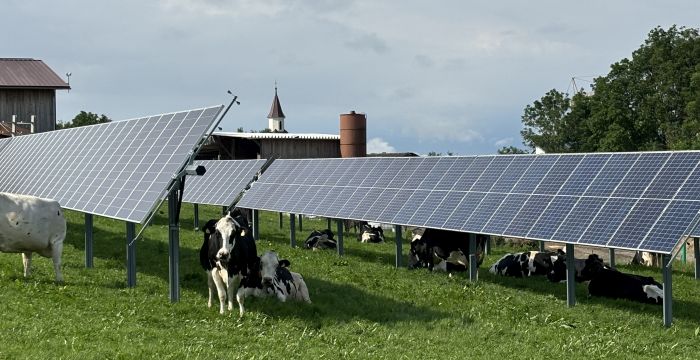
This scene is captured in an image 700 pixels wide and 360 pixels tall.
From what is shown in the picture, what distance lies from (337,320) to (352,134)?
48801 millimetres

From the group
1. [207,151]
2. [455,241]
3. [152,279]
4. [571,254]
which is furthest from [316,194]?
[207,151]

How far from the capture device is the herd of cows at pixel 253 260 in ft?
52.4

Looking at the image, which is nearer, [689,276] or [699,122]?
[689,276]

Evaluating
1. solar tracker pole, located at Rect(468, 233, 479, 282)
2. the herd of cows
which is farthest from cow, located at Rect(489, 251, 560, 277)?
solar tracker pole, located at Rect(468, 233, 479, 282)

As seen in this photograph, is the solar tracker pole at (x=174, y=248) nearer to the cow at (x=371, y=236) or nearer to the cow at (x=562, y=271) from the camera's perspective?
the cow at (x=562, y=271)

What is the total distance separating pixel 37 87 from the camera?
60969 millimetres

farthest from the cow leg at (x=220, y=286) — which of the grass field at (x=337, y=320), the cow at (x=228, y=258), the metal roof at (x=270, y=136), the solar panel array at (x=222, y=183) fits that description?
the metal roof at (x=270, y=136)

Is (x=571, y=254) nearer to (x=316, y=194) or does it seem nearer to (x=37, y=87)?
(x=316, y=194)

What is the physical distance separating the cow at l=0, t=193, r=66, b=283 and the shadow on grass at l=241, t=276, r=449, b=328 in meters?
5.87

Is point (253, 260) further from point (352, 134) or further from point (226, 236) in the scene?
point (352, 134)

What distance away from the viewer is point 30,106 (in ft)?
201

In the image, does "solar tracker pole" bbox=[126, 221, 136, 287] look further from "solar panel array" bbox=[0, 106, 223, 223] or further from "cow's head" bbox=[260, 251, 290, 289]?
"cow's head" bbox=[260, 251, 290, 289]

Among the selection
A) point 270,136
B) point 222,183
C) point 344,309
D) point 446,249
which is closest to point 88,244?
point 344,309

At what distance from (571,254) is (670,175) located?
3.00 metres
